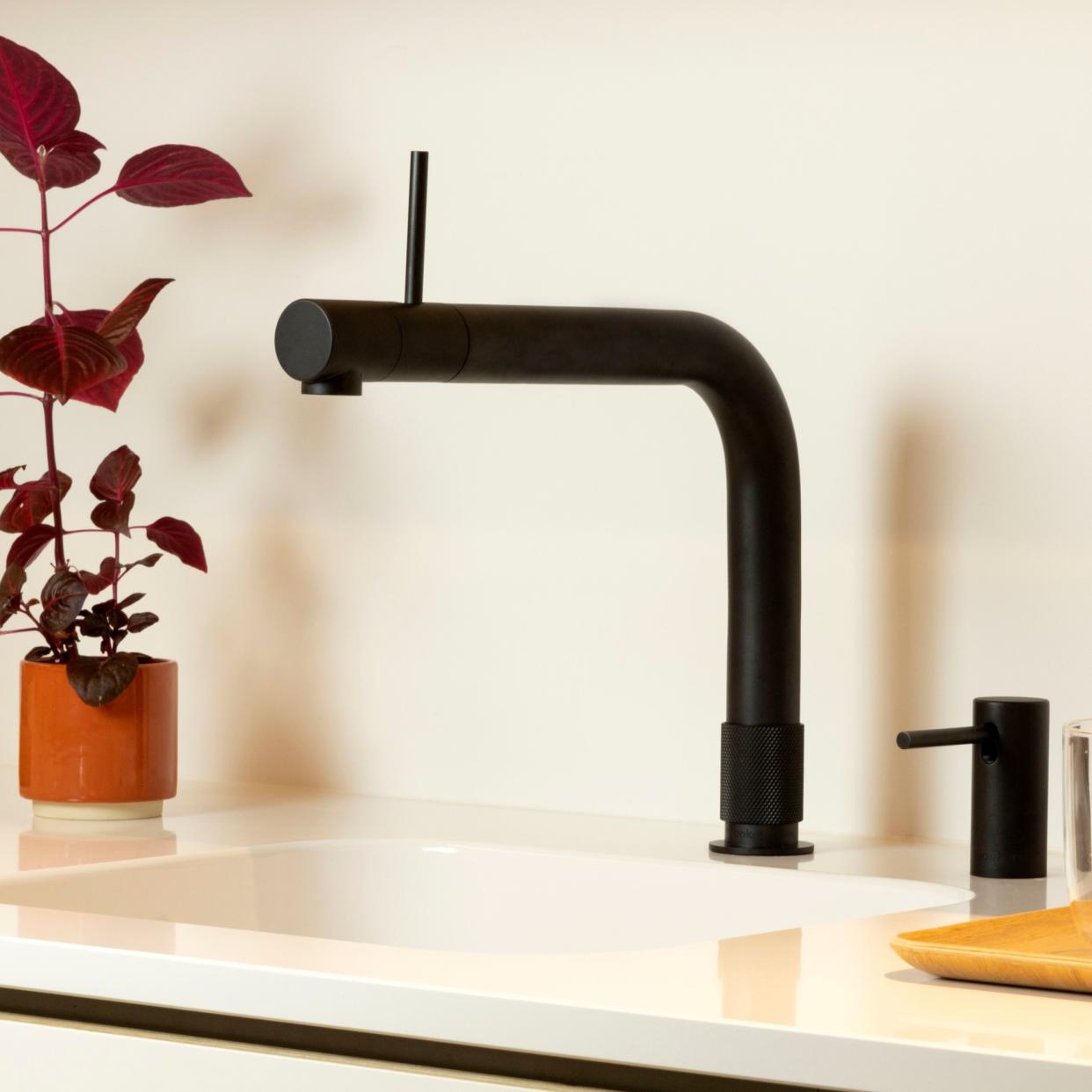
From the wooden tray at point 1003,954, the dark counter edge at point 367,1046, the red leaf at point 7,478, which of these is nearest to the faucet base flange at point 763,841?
the wooden tray at point 1003,954

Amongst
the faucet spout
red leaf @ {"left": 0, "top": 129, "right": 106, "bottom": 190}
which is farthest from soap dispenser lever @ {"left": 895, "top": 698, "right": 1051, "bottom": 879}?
red leaf @ {"left": 0, "top": 129, "right": 106, "bottom": 190}

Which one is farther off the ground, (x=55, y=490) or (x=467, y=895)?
(x=55, y=490)

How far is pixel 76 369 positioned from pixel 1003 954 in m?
0.82

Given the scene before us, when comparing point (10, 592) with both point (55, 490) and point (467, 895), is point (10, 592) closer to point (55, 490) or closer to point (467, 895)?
point (55, 490)

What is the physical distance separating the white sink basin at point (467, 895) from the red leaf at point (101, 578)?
245 millimetres

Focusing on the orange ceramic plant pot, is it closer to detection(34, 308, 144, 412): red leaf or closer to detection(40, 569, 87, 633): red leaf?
detection(40, 569, 87, 633): red leaf

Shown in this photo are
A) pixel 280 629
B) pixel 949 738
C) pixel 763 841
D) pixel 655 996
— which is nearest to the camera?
pixel 655 996

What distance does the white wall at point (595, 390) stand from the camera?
124cm

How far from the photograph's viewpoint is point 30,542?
1.38 metres

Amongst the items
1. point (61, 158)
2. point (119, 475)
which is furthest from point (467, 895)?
point (61, 158)

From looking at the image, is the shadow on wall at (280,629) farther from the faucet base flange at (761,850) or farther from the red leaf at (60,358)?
the faucet base flange at (761,850)

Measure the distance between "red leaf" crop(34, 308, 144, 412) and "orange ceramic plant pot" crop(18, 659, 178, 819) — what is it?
224 mm

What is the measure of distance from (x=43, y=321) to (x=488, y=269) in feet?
1.23

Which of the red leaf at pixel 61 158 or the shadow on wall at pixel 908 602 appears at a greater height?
the red leaf at pixel 61 158
